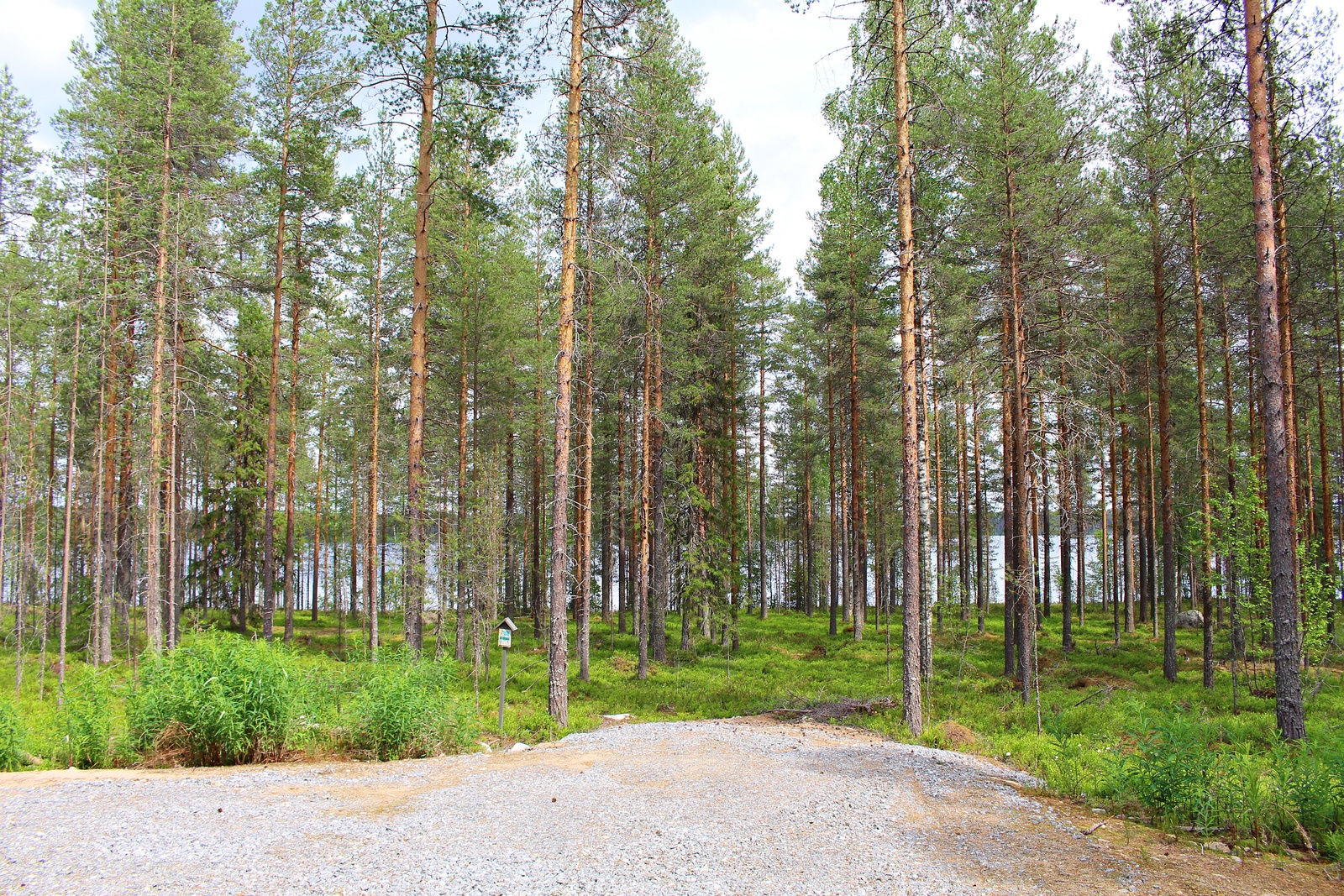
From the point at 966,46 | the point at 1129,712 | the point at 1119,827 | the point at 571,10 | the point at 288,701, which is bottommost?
the point at 1129,712

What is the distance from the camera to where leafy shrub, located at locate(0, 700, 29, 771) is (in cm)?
713

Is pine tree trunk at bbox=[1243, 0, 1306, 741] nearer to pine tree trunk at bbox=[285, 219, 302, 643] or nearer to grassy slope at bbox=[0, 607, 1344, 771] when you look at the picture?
grassy slope at bbox=[0, 607, 1344, 771]

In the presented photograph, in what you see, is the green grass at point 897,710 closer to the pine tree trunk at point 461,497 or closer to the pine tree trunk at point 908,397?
the pine tree trunk at point 908,397

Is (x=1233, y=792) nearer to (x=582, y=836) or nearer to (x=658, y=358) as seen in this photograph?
(x=582, y=836)

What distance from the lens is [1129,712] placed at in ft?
38.7

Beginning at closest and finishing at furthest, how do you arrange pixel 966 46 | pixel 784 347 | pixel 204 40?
pixel 966 46
pixel 204 40
pixel 784 347

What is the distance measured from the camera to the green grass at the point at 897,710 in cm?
532

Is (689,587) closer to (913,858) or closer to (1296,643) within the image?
(1296,643)

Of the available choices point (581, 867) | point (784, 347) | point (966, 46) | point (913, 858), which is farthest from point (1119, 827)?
point (784, 347)

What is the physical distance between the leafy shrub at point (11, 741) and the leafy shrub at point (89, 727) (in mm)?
467

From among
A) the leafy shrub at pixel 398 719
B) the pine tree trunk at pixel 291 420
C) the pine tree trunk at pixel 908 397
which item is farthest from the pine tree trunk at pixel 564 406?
the pine tree trunk at pixel 291 420

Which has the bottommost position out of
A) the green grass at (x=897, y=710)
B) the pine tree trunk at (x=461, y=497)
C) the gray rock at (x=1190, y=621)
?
the gray rock at (x=1190, y=621)

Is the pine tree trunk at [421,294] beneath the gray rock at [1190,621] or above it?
above

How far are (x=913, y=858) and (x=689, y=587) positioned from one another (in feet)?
46.6
